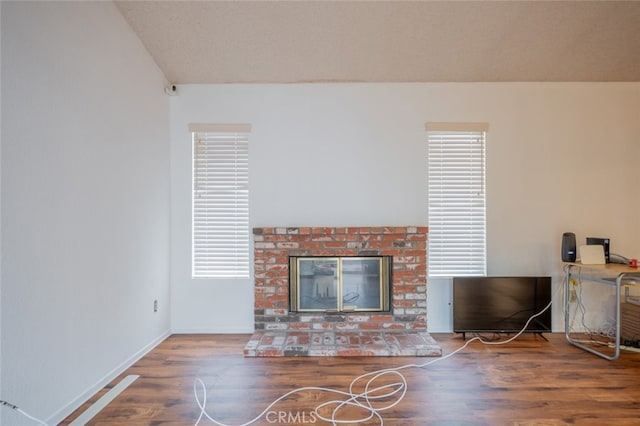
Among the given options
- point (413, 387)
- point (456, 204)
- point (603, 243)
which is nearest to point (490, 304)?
point (456, 204)

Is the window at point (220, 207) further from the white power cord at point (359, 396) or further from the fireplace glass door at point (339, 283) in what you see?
the white power cord at point (359, 396)

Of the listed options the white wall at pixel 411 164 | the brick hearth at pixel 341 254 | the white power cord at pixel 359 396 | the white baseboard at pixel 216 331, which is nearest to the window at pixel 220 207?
the white wall at pixel 411 164

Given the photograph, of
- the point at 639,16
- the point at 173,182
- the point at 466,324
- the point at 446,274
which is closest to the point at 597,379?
the point at 466,324

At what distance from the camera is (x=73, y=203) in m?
1.94

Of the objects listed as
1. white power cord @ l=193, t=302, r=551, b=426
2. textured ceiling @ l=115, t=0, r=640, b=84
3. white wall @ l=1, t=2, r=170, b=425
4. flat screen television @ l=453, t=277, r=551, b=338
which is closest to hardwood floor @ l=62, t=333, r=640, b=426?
white power cord @ l=193, t=302, r=551, b=426

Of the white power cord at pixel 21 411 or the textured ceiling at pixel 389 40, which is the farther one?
the textured ceiling at pixel 389 40

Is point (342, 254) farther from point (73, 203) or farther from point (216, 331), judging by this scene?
point (73, 203)

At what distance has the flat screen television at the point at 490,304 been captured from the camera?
2969 mm

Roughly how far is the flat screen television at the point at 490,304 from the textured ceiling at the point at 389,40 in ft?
6.71

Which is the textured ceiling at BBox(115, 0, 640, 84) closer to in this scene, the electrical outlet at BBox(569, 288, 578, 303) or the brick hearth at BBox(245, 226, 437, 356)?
the brick hearth at BBox(245, 226, 437, 356)

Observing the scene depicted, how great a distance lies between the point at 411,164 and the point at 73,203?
9.20 ft

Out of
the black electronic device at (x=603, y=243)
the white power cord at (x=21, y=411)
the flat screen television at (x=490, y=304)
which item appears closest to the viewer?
the white power cord at (x=21, y=411)

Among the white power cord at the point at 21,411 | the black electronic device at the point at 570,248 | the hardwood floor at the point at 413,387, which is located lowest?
the hardwood floor at the point at 413,387

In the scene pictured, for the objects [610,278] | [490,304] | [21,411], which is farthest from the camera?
[490,304]
